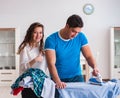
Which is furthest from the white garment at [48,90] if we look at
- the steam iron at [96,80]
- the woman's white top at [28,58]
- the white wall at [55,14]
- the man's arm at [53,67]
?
the white wall at [55,14]

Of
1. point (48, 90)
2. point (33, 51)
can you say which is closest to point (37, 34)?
point (33, 51)

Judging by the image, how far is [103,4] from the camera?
7.15 metres

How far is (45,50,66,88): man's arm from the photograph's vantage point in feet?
7.47

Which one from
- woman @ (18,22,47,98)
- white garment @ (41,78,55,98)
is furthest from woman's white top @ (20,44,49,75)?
white garment @ (41,78,55,98)

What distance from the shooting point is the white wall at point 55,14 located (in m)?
7.13

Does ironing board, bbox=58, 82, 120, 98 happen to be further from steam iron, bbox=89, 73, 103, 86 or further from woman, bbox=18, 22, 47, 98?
woman, bbox=18, 22, 47, 98

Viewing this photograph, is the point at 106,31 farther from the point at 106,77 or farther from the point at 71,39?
the point at 71,39

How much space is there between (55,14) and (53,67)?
487 cm

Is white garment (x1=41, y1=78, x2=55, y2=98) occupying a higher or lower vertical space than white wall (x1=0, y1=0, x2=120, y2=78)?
lower

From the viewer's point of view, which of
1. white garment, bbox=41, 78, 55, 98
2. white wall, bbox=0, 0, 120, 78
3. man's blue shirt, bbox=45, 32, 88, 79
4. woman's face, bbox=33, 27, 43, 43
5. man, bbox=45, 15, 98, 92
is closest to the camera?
white garment, bbox=41, 78, 55, 98

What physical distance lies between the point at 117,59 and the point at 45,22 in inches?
75.0

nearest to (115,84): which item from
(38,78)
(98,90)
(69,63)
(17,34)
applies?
(98,90)

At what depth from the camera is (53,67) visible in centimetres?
238

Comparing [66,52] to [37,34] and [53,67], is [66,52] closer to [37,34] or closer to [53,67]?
[53,67]
